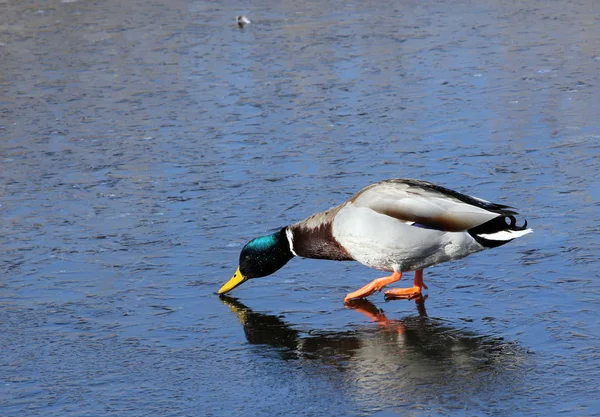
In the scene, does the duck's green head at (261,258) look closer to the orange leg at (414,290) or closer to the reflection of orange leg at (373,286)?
the reflection of orange leg at (373,286)

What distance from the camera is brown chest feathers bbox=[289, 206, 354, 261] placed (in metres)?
5.41

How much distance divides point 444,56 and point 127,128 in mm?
3318

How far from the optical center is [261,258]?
5.48 meters

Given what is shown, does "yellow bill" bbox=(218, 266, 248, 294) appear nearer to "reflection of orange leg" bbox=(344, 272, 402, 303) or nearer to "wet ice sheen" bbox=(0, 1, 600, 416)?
"wet ice sheen" bbox=(0, 1, 600, 416)

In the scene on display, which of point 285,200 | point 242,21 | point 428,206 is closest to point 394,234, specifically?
point 428,206

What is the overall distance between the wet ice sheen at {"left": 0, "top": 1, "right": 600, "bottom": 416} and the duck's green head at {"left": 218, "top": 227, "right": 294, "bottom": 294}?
9cm

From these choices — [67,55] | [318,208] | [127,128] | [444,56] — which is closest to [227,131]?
[127,128]

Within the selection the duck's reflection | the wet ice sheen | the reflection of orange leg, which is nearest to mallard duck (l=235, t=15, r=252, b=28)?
the wet ice sheen

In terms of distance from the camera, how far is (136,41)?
39.1 ft

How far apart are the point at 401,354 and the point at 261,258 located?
1176 mm

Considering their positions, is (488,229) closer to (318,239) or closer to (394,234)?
(394,234)

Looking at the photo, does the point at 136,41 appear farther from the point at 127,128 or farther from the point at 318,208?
the point at 318,208

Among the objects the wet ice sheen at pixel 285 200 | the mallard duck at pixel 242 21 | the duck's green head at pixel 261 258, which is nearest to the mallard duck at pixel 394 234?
the duck's green head at pixel 261 258

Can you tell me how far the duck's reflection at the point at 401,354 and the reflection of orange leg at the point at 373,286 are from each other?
53mm
